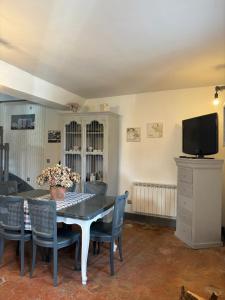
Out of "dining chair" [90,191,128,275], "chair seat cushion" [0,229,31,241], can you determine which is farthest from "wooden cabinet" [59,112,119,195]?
"chair seat cushion" [0,229,31,241]

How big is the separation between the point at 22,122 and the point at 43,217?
3.91 m

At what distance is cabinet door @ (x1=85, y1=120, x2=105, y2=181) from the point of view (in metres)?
4.50

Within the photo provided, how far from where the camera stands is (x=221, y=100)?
4047mm

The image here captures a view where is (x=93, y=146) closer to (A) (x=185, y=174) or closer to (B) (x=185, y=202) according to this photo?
(A) (x=185, y=174)

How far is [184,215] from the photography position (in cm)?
368

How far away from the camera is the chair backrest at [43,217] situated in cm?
237

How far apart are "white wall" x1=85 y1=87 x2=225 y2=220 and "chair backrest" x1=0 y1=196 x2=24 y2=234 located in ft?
8.26

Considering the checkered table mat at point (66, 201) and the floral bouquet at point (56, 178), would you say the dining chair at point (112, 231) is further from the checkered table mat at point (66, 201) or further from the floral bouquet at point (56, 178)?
the floral bouquet at point (56, 178)

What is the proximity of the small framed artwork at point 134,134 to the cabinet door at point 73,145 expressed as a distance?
0.95 metres

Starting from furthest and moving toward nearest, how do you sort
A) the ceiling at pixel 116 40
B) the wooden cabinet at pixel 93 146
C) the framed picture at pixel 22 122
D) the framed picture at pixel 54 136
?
the framed picture at pixel 22 122 < the framed picture at pixel 54 136 < the wooden cabinet at pixel 93 146 < the ceiling at pixel 116 40

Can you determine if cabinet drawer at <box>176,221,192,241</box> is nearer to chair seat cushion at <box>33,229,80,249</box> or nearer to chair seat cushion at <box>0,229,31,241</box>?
chair seat cushion at <box>33,229,80,249</box>

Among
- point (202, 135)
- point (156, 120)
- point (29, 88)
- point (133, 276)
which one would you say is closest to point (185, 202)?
point (202, 135)

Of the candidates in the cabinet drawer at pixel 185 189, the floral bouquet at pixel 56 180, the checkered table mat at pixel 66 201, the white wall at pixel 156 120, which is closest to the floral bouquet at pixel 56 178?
the floral bouquet at pixel 56 180

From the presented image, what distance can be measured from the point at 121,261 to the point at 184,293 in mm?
1399
